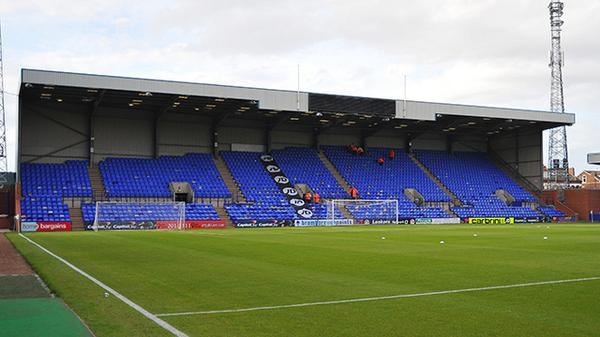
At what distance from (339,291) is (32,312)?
5000 millimetres

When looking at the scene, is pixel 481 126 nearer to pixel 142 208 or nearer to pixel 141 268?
pixel 142 208

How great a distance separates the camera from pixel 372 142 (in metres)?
70.2

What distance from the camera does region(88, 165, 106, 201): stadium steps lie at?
166 feet

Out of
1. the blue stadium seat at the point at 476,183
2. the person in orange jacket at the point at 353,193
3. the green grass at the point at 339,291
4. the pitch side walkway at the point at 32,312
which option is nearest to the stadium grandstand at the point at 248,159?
the blue stadium seat at the point at 476,183

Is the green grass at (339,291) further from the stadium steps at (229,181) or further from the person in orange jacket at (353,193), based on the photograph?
the person in orange jacket at (353,193)

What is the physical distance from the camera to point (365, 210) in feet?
190

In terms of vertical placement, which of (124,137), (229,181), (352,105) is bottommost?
(229,181)

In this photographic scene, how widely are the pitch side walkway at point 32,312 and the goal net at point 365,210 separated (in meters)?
44.4

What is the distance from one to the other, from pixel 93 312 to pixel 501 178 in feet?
223

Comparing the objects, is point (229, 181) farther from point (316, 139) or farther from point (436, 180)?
point (436, 180)

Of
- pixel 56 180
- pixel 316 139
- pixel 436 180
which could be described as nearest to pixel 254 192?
pixel 316 139

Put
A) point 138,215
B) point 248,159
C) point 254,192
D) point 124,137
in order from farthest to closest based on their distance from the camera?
point 248,159, point 124,137, point 254,192, point 138,215

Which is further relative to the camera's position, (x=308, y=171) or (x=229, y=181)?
(x=308, y=171)

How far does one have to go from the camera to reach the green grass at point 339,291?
24.7 ft
